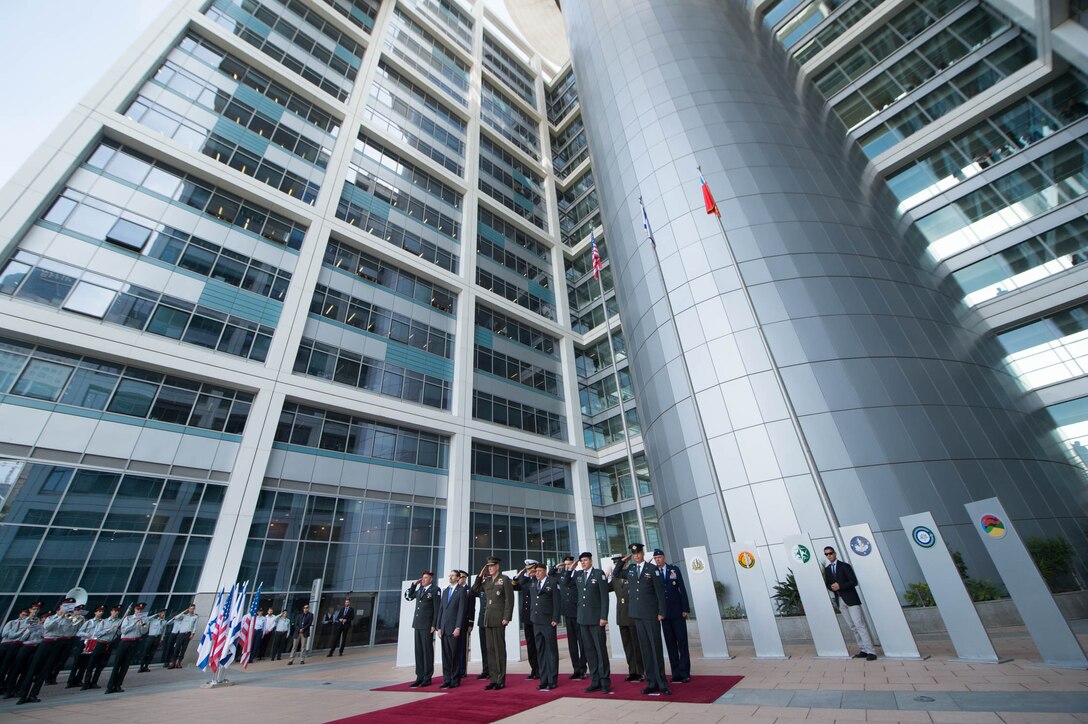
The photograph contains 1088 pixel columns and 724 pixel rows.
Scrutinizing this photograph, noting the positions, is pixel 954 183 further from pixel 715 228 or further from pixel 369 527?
pixel 369 527

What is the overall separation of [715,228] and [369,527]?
837 inches

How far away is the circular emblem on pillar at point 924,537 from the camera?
27.9 feet

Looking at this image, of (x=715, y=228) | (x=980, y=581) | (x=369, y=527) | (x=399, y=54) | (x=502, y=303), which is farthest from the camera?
(x=399, y=54)

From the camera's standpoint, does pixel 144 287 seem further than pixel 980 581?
Yes

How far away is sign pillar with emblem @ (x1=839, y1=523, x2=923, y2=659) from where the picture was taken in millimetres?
8672

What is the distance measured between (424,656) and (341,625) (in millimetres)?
12203

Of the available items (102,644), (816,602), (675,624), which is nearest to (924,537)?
(816,602)

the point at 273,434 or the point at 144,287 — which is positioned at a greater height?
the point at 144,287

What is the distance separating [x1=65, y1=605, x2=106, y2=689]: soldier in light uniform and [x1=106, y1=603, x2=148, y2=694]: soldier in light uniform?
72 centimetres

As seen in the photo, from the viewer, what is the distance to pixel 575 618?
952 centimetres

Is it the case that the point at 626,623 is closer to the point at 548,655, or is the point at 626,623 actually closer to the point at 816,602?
the point at 548,655

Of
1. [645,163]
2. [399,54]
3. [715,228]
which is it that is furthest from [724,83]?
[399,54]

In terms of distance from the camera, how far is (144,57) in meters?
23.8

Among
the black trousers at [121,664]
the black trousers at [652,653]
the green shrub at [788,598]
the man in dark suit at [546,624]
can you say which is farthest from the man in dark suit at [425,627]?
the green shrub at [788,598]
